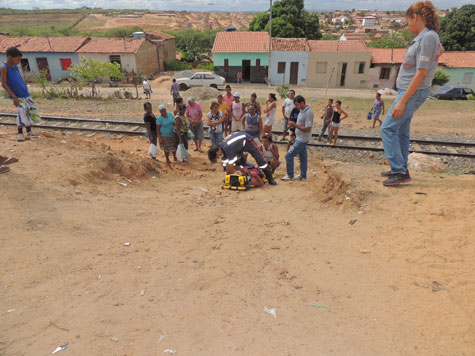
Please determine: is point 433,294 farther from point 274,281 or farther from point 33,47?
point 33,47

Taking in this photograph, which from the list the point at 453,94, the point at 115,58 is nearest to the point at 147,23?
the point at 115,58

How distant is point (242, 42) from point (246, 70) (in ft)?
7.77

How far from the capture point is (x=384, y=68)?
2792 centimetres

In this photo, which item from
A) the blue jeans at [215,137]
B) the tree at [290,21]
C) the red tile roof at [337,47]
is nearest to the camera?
the blue jeans at [215,137]

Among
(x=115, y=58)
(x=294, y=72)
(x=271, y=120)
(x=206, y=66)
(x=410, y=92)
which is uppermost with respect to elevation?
(x=410, y=92)

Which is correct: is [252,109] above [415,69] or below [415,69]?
below

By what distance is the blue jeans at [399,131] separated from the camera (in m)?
4.49

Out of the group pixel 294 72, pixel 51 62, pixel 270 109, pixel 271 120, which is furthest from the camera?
pixel 51 62

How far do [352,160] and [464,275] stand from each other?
21.2 feet

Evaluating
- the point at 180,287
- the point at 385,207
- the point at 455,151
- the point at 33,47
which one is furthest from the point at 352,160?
the point at 33,47

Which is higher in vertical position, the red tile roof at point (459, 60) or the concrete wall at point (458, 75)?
the red tile roof at point (459, 60)

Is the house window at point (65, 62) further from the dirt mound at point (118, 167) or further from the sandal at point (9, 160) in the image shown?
the sandal at point (9, 160)

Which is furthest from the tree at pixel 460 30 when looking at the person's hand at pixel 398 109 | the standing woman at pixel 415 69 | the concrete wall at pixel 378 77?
the person's hand at pixel 398 109

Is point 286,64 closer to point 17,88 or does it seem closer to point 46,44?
point 46,44
